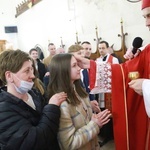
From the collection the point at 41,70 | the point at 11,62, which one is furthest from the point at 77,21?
the point at 11,62

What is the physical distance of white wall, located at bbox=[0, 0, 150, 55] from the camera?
185 inches

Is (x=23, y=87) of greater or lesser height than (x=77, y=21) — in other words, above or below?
below

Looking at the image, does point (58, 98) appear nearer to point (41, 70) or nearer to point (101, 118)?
point (101, 118)

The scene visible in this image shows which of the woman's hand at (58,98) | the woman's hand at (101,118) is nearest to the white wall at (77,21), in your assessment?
the woman's hand at (101,118)

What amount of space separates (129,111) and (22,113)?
919 millimetres

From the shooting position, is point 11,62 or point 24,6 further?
point 24,6

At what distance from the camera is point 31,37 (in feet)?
32.8

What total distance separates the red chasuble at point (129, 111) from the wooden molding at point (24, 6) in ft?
25.5

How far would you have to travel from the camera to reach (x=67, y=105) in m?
1.51

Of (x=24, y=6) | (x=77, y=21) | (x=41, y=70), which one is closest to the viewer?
(x=41, y=70)

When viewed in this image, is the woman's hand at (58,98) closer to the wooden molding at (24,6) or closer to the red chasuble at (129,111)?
the red chasuble at (129,111)

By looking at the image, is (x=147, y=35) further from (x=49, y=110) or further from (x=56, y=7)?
(x=56, y=7)

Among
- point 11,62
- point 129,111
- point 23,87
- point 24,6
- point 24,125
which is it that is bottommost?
point 129,111

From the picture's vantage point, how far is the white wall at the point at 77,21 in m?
4.71
